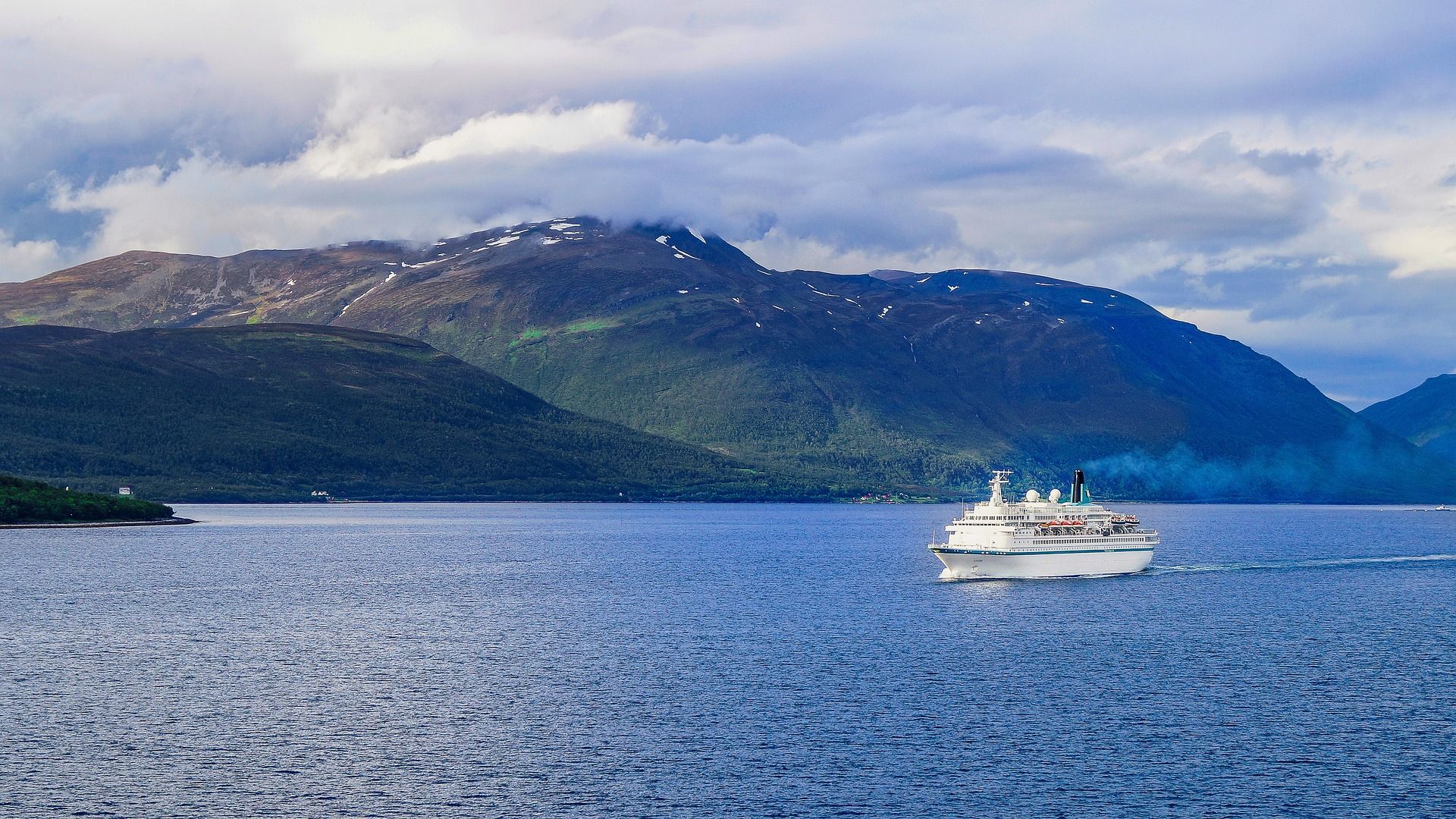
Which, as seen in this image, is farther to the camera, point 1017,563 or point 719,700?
point 1017,563

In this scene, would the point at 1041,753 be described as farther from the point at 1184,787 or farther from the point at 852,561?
the point at 852,561

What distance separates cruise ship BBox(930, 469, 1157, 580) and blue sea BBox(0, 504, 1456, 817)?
2.91 metres

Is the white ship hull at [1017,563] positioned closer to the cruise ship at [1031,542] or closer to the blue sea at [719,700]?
the cruise ship at [1031,542]

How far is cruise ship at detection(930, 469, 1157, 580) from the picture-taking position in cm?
13088

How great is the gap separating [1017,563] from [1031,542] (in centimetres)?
255

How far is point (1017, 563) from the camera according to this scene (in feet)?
429

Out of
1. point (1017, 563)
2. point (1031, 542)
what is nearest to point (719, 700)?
point (1017, 563)

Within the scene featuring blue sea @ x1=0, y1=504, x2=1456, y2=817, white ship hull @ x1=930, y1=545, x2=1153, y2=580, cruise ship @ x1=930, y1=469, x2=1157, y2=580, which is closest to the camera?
blue sea @ x1=0, y1=504, x2=1456, y2=817

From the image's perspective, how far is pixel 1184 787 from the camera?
173ft

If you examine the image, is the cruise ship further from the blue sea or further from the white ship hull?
the blue sea

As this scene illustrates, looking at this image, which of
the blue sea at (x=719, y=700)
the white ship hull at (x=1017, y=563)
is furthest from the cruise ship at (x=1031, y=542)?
the blue sea at (x=719, y=700)

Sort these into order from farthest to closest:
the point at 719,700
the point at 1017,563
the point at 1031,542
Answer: the point at 1031,542 → the point at 1017,563 → the point at 719,700

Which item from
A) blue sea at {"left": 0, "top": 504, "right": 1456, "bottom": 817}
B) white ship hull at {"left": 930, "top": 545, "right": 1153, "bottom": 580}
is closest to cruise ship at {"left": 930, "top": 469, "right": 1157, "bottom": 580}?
white ship hull at {"left": 930, "top": 545, "right": 1153, "bottom": 580}

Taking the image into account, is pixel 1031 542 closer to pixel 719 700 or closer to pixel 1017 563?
pixel 1017 563
